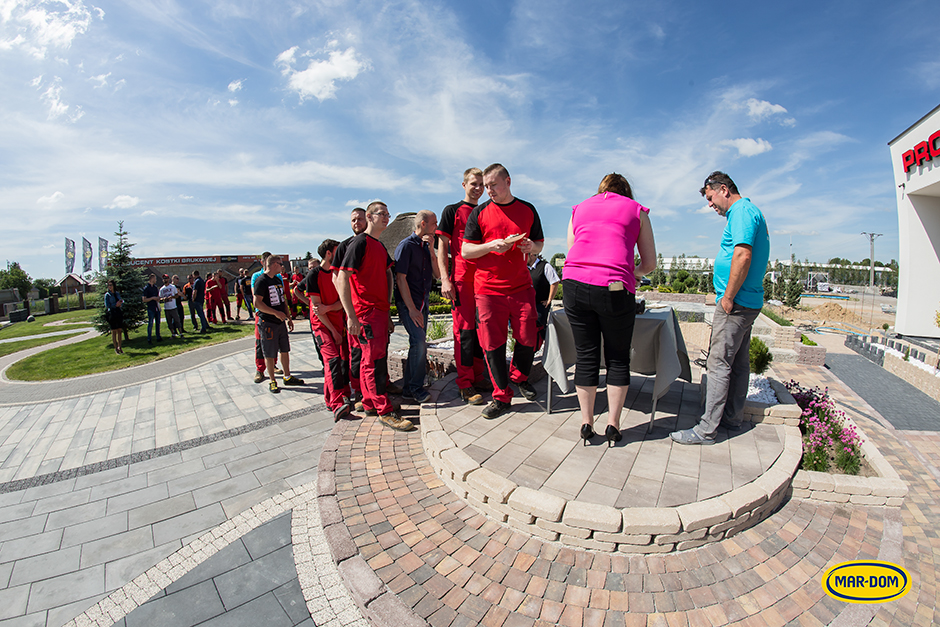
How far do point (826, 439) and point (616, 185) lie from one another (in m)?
2.70

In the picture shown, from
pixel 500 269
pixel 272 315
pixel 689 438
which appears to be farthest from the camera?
pixel 272 315

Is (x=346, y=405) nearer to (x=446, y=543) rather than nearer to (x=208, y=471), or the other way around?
(x=208, y=471)

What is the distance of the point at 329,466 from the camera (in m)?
3.11

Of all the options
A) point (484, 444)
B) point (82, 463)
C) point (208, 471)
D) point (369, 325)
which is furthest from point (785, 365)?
point (82, 463)

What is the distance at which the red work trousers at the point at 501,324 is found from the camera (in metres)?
3.38

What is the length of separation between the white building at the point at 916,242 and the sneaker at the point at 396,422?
21.2m

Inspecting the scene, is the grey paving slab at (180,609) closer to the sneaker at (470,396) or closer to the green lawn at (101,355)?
the sneaker at (470,396)

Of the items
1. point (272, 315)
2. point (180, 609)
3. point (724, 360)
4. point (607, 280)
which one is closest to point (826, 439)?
point (724, 360)

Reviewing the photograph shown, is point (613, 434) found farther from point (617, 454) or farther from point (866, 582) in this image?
point (866, 582)

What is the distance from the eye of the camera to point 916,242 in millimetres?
15031

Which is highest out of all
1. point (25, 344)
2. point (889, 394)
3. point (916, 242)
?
point (916, 242)

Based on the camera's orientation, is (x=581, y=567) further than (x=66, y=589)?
No

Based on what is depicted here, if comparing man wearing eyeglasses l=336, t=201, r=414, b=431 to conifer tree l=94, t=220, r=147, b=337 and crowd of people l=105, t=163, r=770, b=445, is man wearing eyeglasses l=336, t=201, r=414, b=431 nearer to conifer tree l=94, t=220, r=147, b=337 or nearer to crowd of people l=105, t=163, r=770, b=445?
crowd of people l=105, t=163, r=770, b=445

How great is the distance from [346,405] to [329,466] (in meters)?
1.08
